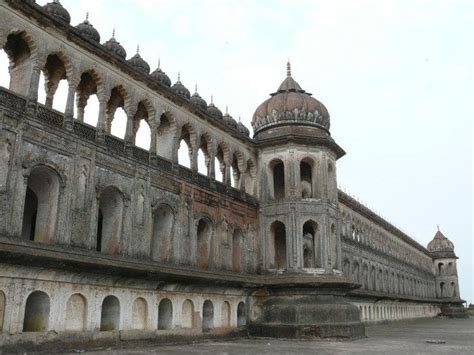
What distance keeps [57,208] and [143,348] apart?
5.58 metres

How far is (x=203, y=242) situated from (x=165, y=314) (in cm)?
414

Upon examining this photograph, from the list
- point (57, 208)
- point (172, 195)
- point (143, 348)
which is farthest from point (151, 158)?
point (143, 348)

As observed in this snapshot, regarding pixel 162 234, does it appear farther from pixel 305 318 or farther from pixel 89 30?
pixel 89 30

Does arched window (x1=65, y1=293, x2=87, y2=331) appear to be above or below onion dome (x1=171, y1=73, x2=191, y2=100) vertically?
below

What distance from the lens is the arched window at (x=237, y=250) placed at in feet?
81.3

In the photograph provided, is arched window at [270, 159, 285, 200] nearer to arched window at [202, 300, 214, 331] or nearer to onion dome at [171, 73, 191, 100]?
onion dome at [171, 73, 191, 100]

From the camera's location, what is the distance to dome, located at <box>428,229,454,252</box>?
7762 cm

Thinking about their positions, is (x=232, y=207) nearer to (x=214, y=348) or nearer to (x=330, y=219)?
(x=330, y=219)

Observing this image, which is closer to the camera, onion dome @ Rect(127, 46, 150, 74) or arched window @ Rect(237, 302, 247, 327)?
onion dome @ Rect(127, 46, 150, 74)

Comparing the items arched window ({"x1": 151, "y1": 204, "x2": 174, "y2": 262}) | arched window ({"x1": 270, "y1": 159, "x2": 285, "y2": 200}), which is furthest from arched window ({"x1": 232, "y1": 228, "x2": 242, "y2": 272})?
arched window ({"x1": 151, "y1": 204, "x2": 174, "y2": 262})

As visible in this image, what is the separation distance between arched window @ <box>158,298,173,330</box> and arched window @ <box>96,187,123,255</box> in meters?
3.21

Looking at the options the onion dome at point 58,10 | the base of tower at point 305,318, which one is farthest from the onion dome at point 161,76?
the base of tower at point 305,318

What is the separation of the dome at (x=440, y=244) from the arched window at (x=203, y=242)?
2494 inches

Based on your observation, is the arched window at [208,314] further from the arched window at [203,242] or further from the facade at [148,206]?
the arched window at [203,242]
